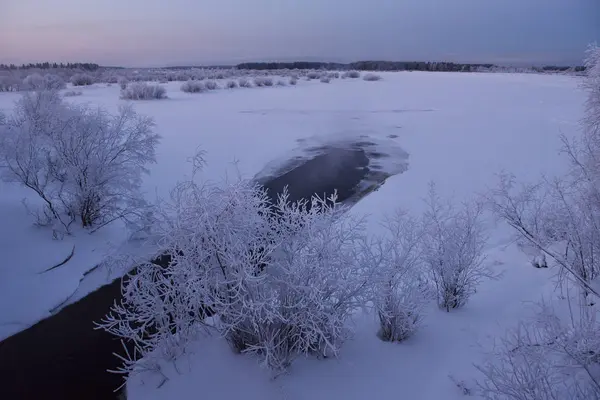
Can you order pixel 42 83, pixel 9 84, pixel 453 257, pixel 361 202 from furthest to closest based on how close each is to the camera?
pixel 9 84 < pixel 42 83 < pixel 361 202 < pixel 453 257

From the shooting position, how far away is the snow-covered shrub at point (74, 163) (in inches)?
289

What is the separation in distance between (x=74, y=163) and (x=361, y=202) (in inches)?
216

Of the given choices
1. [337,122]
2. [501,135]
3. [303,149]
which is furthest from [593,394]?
[337,122]

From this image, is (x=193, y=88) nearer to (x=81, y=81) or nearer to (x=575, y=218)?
(x=81, y=81)

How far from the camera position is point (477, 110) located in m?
18.2

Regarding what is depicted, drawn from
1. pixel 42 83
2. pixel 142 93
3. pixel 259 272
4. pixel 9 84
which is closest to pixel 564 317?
pixel 259 272

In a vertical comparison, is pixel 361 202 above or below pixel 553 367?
below

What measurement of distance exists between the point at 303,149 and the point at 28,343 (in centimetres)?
902

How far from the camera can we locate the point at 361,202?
841 centimetres

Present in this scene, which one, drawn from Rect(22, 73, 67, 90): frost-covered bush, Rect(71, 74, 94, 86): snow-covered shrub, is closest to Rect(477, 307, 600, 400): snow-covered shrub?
Rect(22, 73, 67, 90): frost-covered bush

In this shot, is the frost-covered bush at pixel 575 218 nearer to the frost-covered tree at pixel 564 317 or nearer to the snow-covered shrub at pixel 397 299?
the frost-covered tree at pixel 564 317

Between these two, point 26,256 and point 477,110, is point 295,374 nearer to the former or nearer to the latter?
point 26,256

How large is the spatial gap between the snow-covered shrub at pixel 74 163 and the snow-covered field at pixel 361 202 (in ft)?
1.57

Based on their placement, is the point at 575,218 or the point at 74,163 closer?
the point at 575,218
